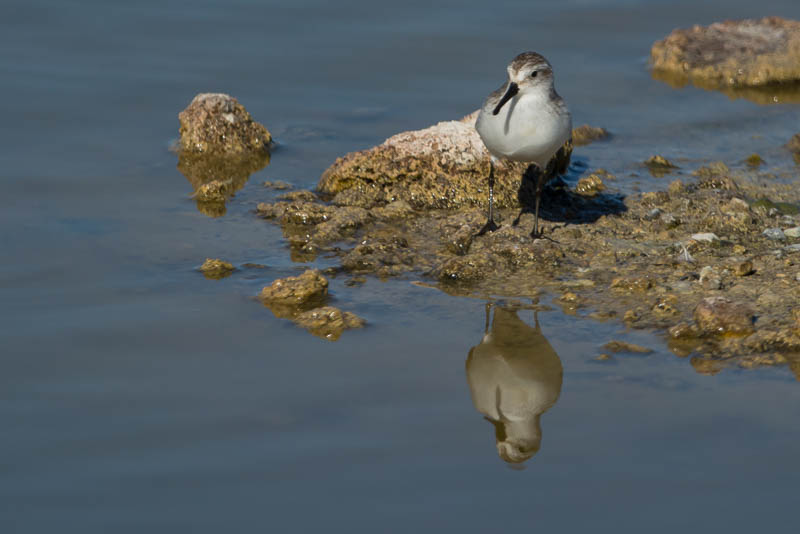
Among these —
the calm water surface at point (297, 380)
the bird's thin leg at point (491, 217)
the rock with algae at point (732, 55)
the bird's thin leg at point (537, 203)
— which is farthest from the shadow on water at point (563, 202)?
the rock with algae at point (732, 55)

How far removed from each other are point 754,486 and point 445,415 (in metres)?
1.30

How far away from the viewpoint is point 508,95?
6.41 metres

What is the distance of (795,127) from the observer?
9047 millimetres

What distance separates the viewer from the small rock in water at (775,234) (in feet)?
21.9

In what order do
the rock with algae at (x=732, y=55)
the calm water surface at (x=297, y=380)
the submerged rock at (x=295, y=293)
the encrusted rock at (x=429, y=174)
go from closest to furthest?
1. the calm water surface at (x=297, y=380)
2. the submerged rock at (x=295, y=293)
3. the encrusted rock at (x=429, y=174)
4. the rock with algae at (x=732, y=55)

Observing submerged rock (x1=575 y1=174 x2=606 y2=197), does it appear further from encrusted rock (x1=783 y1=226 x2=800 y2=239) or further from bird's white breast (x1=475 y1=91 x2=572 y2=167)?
encrusted rock (x1=783 y1=226 x2=800 y2=239)

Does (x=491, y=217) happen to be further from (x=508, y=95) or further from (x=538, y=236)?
(x=508, y=95)

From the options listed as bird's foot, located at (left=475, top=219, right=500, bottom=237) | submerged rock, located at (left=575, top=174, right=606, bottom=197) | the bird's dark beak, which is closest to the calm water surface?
submerged rock, located at (left=575, top=174, right=606, bottom=197)

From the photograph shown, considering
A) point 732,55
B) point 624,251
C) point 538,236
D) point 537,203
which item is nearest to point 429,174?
point 537,203

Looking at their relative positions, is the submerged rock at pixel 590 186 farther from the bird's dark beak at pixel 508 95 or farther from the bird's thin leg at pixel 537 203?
the bird's dark beak at pixel 508 95

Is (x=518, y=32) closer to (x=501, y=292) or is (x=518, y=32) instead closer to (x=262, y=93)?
(x=262, y=93)

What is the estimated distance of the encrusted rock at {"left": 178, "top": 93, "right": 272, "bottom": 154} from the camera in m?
8.42

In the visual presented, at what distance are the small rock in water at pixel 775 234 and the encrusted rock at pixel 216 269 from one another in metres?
3.27

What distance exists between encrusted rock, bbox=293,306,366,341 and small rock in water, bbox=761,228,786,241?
2.73 metres
